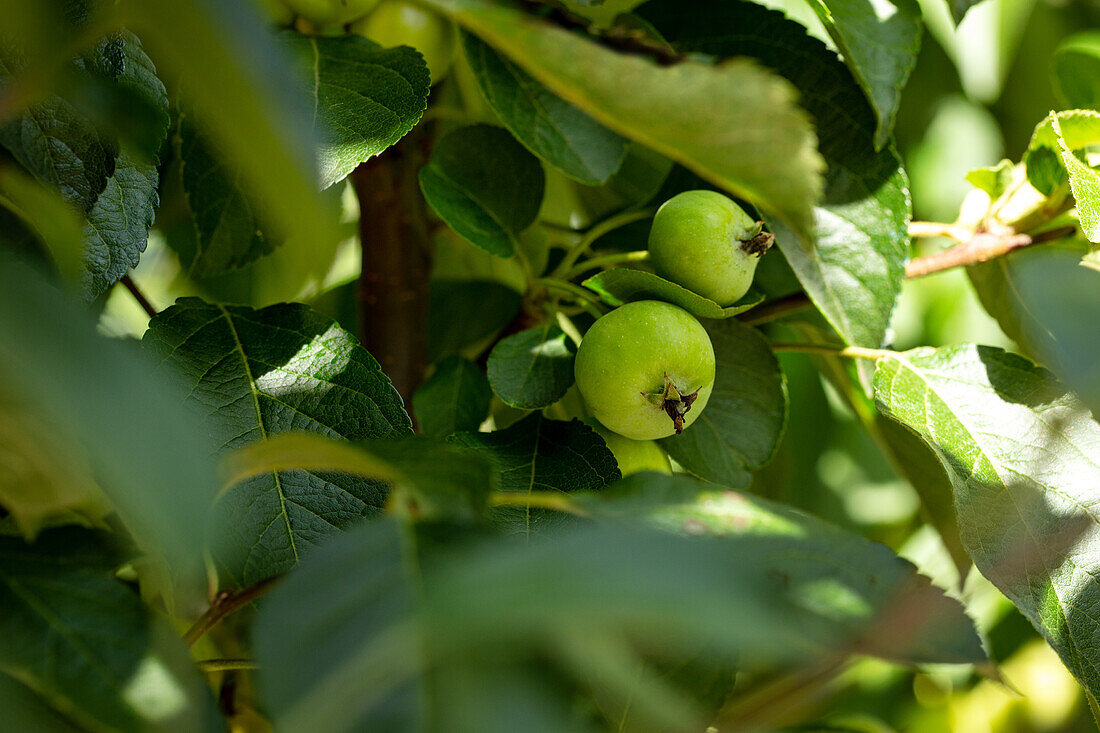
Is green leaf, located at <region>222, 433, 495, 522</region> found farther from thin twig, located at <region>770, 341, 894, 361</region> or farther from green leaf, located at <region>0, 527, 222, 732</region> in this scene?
thin twig, located at <region>770, 341, 894, 361</region>

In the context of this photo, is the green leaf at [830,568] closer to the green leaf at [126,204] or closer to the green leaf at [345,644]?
the green leaf at [345,644]

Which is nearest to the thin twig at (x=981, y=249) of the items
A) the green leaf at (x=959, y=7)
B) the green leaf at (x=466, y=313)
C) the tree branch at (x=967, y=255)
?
the tree branch at (x=967, y=255)

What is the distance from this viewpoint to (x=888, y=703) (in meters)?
0.71

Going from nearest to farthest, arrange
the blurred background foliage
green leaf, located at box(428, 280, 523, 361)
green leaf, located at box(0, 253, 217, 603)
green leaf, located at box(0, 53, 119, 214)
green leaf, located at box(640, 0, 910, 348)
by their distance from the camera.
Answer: green leaf, located at box(0, 253, 217, 603) → green leaf, located at box(0, 53, 119, 214) → green leaf, located at box(640, 0, 910, 348) → green leaf, located at box(428, 280, 523, 361) → the blurred background foliage

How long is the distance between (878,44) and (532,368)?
190 millimetres

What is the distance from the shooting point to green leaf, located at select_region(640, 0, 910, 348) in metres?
0.36

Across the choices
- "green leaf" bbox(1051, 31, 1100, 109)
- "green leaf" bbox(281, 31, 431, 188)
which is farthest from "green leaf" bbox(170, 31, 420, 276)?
"green leaf" bbox(1051, 31, 1100, 109)

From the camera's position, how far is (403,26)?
1.24 ft

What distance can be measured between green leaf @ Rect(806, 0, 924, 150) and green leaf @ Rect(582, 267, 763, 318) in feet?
0.30

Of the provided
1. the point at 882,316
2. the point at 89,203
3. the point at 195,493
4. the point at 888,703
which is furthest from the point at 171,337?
the point at 888,703

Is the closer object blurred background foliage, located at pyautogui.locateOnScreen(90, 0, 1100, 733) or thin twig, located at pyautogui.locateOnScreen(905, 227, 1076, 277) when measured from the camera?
thin twig, located at pyautogui.locateOnScreen(905, 227, 1076, 277)

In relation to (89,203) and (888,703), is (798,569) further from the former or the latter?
(888,703)

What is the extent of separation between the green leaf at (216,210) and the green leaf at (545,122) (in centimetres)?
10

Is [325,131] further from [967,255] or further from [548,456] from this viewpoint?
[967,255]
